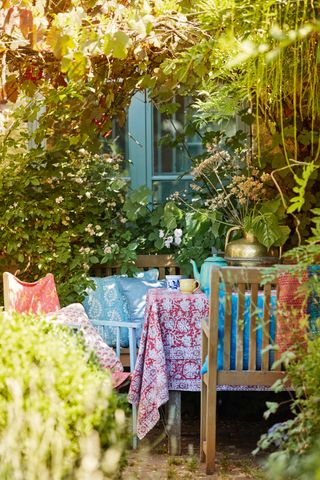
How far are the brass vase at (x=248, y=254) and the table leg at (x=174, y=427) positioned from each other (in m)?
0.83

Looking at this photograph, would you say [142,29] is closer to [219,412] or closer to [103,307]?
[103,307]

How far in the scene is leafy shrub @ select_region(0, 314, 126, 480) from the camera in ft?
8.31

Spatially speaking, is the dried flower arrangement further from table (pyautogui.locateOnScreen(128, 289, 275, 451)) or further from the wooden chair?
the wooden chair

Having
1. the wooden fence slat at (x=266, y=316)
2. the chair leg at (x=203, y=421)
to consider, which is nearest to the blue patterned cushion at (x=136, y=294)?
the chair leg at (x=203, y=421)

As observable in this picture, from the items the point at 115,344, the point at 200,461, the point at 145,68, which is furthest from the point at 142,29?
the point at 115,344

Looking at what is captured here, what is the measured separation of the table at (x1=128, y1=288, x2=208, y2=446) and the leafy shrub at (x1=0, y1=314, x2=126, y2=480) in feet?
6.41

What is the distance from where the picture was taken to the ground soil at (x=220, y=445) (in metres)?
4.39

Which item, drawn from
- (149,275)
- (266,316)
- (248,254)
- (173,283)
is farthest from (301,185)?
(149,275)

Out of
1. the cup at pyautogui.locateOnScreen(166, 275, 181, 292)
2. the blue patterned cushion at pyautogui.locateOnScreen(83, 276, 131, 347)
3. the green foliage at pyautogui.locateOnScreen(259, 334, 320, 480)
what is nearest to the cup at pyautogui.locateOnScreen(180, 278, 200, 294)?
the cup at pyautogui.locateOnScreen(166, 275, 181, 292)

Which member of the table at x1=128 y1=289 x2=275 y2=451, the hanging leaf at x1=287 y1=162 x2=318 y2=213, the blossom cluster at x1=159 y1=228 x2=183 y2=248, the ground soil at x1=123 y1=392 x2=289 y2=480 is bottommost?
the ground soil at x1=123 y1=392 x2=289 y2=480

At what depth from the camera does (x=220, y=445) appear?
5109mm

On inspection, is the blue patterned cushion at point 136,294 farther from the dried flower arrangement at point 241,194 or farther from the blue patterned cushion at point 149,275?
the dried flower arrangement at point 241,194

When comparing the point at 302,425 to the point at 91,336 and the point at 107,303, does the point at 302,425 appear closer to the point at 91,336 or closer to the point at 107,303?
the point at 91,336

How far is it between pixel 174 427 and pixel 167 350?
39 centimetres
